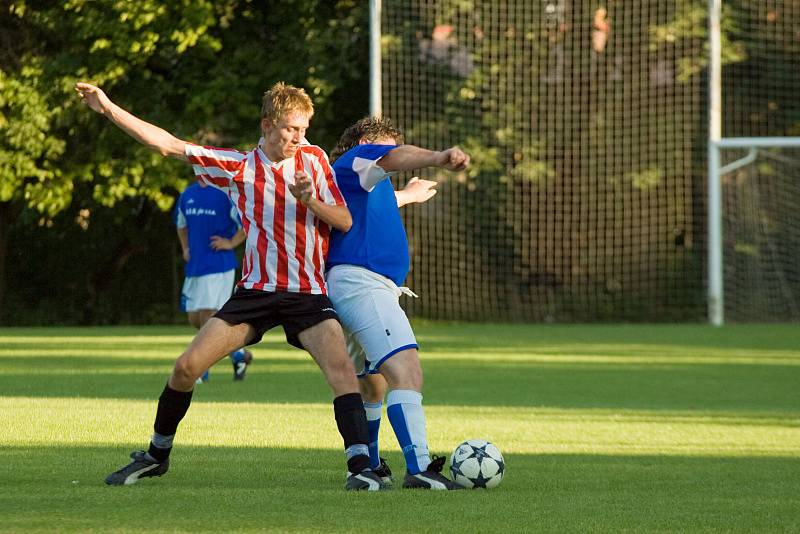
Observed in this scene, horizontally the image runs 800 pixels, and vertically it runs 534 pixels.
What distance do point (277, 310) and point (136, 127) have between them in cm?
105

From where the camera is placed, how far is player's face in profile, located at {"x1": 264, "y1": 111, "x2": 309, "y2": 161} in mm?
6512

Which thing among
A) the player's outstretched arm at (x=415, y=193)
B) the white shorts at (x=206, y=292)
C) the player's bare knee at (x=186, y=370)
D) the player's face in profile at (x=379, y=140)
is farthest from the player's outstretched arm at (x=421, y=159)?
the white shorts at (x=206, y=292)

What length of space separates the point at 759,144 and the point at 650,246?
375 cm

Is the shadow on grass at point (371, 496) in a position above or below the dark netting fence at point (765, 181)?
below

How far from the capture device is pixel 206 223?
45.0 feet

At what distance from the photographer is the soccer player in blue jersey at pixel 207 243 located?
13.7m

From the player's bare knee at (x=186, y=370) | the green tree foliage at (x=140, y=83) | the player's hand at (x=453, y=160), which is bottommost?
the player's bare knee at (x=186, y=370)

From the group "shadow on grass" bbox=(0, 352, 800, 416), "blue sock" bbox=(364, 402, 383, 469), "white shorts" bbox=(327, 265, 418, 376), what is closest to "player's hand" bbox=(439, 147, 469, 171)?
"white shorts" bbox=(327, 265, 418, 376)

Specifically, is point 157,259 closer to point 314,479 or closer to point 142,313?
point 142,313

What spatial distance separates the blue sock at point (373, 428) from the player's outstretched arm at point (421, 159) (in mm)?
1317

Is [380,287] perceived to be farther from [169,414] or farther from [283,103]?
[169,414]

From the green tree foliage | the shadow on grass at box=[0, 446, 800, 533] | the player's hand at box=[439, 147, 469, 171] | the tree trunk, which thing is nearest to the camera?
the shadow on grass at box=[0, 446, 800, 533]

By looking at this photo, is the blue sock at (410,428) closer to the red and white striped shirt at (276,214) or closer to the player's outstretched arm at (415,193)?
the red and white striped shirt at (276,214)

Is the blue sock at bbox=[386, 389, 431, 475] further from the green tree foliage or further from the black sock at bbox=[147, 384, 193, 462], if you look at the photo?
the green tree foliage
